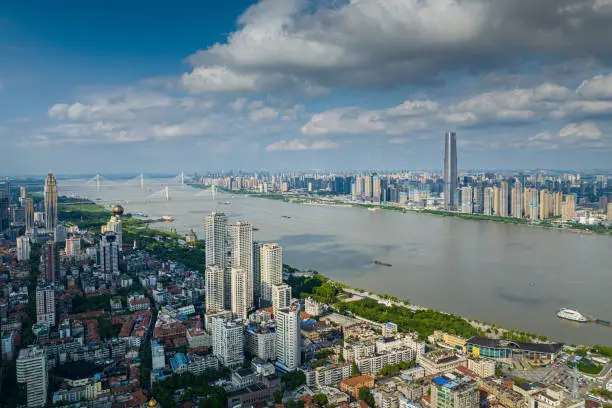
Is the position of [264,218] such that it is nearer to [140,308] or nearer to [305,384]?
[140,308]

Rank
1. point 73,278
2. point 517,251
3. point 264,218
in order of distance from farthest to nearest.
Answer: point 264,218, point 517,251, point 73,278

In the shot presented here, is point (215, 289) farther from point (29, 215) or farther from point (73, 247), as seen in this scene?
point (29, 215)

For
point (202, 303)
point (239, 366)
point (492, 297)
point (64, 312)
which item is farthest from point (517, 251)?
point (64, 312)

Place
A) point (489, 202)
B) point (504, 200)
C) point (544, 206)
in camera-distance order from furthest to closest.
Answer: point (489, 202) < point (504, 200) < point (544, 206)

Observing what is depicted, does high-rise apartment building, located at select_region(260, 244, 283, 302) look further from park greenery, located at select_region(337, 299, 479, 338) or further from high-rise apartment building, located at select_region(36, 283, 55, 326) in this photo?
high-rise apartment building, located at select_region(36, 283, 55, 326)

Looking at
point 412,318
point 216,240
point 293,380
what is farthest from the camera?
point 216,240

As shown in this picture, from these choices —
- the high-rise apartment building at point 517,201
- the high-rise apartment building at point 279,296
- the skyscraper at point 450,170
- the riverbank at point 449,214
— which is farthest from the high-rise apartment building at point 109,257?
the skyscraper at point 450,170

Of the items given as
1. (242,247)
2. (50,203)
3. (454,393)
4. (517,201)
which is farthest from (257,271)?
(517,201)
